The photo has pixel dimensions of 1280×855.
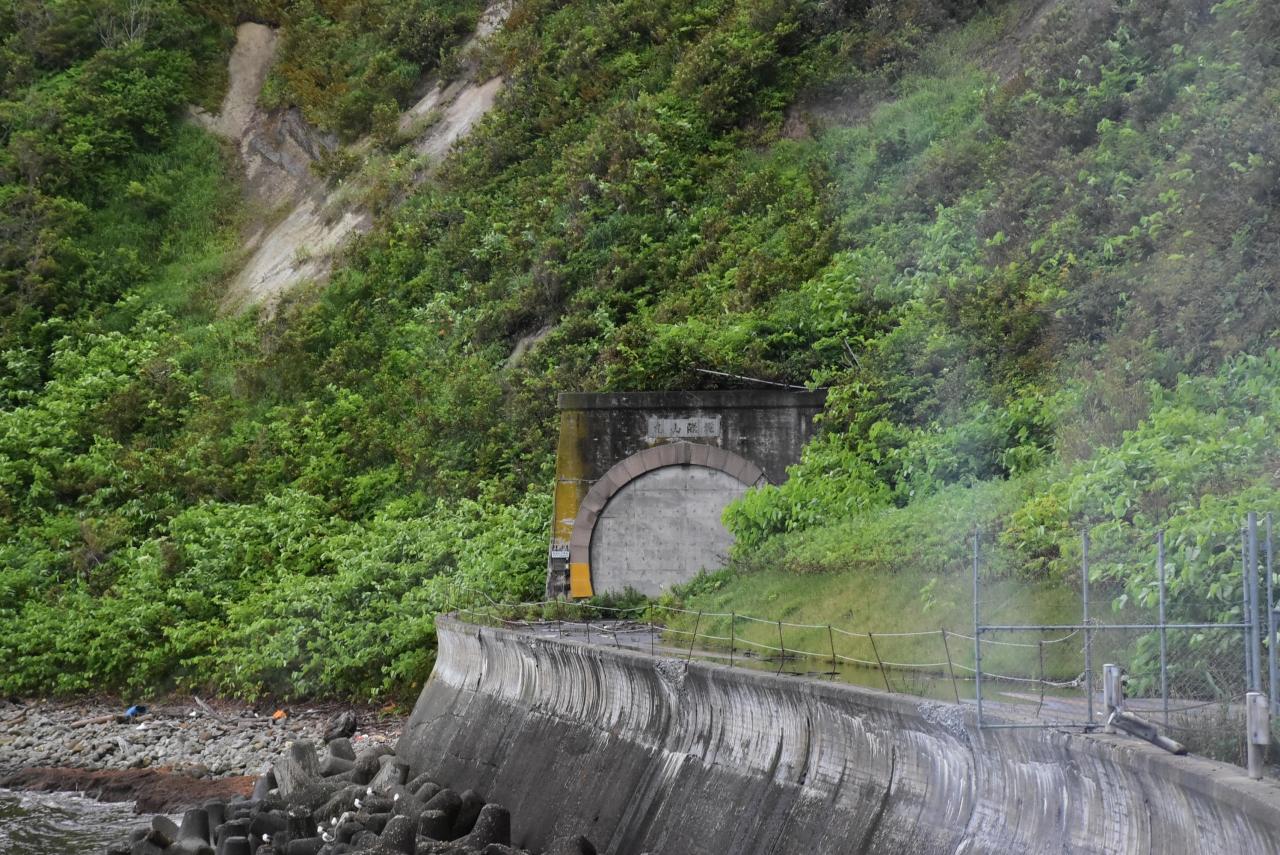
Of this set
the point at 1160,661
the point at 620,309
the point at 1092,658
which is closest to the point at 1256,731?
the point at 1160,661

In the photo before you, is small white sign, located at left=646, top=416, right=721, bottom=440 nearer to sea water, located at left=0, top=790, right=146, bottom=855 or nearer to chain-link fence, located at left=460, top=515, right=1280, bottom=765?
chain-link fence, located at left=460, top=515, right=1280, bottom=765

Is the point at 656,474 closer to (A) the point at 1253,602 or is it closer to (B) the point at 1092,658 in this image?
(B) the point at 1092,658

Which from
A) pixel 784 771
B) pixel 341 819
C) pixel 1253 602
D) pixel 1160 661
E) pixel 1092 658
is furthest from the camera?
pixel 341 819

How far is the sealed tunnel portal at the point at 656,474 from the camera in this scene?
22422 millimetres

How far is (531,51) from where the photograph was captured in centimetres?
3925

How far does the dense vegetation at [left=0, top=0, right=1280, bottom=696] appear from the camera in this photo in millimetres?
16844

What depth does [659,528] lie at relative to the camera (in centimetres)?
2264

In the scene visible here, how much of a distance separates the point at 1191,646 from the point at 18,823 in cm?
1524

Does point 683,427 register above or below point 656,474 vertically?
above

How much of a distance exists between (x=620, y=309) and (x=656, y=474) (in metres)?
8.04

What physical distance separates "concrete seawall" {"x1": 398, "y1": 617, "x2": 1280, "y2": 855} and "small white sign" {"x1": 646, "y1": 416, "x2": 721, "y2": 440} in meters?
6.11

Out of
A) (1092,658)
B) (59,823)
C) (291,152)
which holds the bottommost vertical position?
(59,823)

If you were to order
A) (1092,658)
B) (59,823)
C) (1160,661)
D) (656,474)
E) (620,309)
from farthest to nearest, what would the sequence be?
(620,309), (656,474), (59,823), (1092,658), (1160,661)

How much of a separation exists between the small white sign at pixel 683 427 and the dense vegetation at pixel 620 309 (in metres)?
1.19
